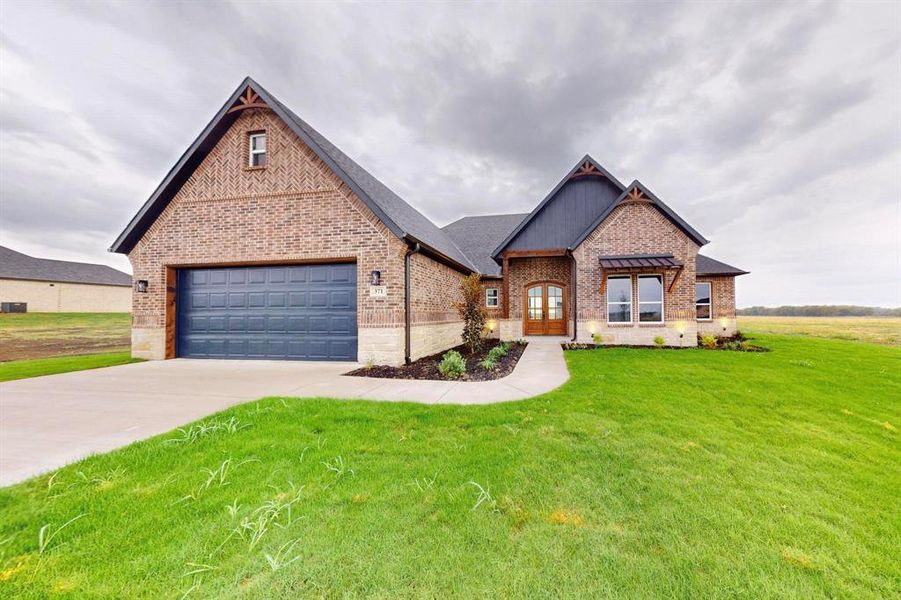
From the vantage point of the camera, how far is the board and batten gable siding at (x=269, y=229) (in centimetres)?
923

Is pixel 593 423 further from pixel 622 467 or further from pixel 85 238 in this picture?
pixel 85 238

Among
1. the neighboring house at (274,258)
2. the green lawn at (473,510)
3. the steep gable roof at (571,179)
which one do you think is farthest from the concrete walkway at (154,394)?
the steep gable roof at (571,179)

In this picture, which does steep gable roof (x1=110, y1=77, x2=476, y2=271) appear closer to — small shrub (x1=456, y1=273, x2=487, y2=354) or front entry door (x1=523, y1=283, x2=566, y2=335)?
small shrub (x1=456, y1=273, x2=487, y2=354)

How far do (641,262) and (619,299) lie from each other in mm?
1827

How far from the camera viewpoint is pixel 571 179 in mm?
15125

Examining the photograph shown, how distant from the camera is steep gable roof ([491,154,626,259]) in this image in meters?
14.5

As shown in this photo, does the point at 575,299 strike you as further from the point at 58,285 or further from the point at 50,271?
the point at 50,271

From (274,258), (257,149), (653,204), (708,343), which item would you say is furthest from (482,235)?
(274,258)

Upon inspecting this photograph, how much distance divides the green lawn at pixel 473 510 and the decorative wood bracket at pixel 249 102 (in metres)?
9.51

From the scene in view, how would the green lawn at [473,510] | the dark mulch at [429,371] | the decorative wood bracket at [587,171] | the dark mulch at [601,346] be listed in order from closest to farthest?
the green lawn at [473,510] < the dark mulch at [429,371] < the dark mulch at [601,346] < the decorative wood bracket at [587,171]

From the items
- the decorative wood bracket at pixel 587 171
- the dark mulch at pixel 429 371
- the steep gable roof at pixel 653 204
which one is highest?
the decorative wood bracket at pixel 587 171

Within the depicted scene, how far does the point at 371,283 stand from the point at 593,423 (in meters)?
6.65

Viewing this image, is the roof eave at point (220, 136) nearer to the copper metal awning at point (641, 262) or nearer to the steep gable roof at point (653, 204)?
the copper metal awning at point (641, 262)

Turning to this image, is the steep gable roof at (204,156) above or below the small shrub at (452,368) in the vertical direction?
above
